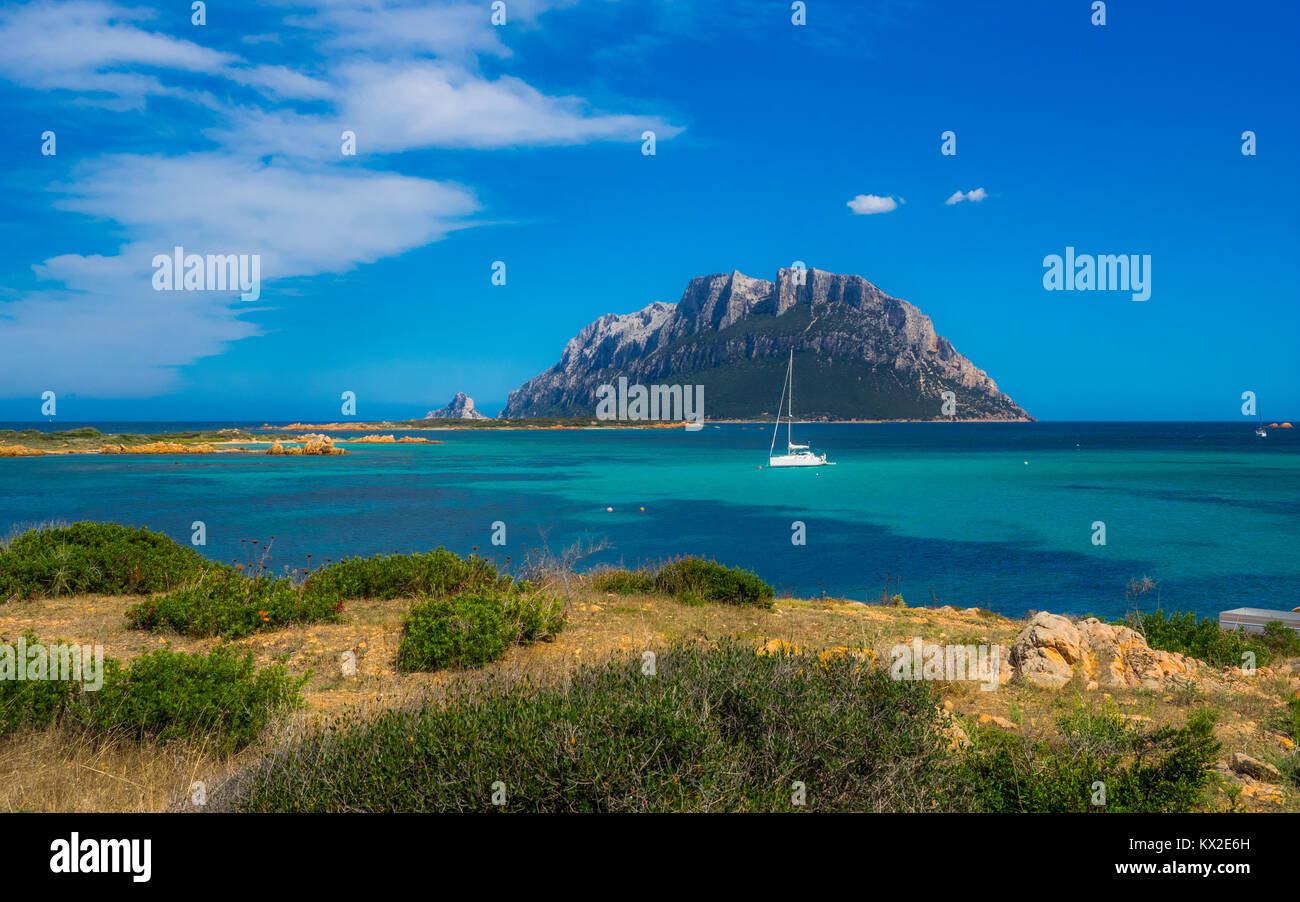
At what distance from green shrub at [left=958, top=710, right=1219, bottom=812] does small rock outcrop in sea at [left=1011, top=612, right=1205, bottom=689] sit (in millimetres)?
2582

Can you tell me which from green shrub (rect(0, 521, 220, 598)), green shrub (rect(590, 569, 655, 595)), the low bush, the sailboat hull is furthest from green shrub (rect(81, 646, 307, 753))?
the sailboat hull

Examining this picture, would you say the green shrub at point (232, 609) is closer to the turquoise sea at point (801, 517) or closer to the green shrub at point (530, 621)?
the green shrub at point (530, 621)

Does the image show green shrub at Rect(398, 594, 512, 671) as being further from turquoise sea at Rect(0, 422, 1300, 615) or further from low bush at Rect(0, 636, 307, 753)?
turquoise sea at Rect(0, 422, 1300, 615)

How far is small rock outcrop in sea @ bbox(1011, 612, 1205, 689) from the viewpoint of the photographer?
313 inches

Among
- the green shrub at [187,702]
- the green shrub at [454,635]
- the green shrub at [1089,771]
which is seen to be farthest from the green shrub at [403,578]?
the green shrub at [1089,771]

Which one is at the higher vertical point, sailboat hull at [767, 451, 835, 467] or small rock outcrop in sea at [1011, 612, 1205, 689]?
sailboat hull at [767, 451, 835, 467]

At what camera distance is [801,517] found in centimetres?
3372

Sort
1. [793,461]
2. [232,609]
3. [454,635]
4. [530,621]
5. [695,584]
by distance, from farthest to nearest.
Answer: [793,461] → [695,584] → [232,609] → [530,621] → [454,635]

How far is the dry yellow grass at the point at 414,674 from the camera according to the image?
4.81m

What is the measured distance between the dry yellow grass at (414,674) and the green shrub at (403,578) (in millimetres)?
451

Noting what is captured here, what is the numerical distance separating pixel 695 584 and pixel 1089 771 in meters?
8.42

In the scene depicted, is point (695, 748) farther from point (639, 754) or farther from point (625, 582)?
point (625, 582)

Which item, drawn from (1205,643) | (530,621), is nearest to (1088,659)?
(1205,643)

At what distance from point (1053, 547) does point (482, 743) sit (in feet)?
90.1
